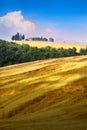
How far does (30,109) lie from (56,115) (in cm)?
626

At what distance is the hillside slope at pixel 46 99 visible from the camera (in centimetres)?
3591

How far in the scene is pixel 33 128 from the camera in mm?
33250

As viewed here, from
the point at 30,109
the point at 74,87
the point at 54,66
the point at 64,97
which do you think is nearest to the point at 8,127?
the point at 30,109

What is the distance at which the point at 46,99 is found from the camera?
48250 mm

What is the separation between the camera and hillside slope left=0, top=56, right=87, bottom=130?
35906 mm

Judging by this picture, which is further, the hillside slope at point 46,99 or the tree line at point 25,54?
the tree line at point 25,54

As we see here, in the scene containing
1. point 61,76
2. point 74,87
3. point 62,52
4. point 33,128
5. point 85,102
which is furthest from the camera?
point 62,52

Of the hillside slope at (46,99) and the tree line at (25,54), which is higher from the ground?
the tree line at (25,54)

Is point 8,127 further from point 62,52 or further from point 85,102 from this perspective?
point 62,52

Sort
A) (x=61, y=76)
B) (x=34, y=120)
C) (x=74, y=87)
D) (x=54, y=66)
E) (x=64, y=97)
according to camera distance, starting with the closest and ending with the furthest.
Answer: (x=34, y=120), (x=64, y=97), (x=74, y=87), (x=61, y=76), (x=54, y=66)

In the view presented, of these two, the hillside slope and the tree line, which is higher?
the tree line

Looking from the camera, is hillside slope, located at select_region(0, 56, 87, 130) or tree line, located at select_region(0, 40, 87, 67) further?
tree line, located at select_region(0, 40, 87, 67)

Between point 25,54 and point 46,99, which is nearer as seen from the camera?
point 46,99

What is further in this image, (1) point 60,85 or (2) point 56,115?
(1) point 60,85
